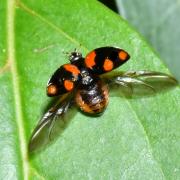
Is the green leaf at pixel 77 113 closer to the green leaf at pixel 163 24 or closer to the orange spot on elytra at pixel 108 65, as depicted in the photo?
the orange spot on elytra at pixel 108 65

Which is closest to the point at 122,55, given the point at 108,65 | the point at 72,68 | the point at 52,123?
the point at 108,65

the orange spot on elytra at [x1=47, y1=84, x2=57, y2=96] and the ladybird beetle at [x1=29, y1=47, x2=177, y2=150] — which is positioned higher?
Answer: the orange spot on elytra at [x1=47, y1=84, x2=57, y2=96]

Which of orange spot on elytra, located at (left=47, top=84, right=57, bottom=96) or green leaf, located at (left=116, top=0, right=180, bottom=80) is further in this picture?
green leaf, located at (left=116, top=0, right=180, bottom=80)

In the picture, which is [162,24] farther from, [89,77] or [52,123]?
[52,123]

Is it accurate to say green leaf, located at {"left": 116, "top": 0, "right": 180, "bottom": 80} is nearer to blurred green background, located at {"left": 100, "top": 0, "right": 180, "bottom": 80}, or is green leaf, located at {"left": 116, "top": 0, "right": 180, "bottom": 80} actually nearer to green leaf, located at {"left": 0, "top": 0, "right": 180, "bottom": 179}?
blurred green background, located at {"left": 100, "top": 0, "right": 180, "bottom": 80}

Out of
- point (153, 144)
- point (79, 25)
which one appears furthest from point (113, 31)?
point (153, 144)

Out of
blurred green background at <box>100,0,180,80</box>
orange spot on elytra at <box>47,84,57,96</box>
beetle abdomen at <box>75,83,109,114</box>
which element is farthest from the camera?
blurred green background at <box>100,0,180,80</box>

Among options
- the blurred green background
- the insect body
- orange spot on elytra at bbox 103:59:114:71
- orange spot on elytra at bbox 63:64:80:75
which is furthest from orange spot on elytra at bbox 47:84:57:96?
the blurred green background
